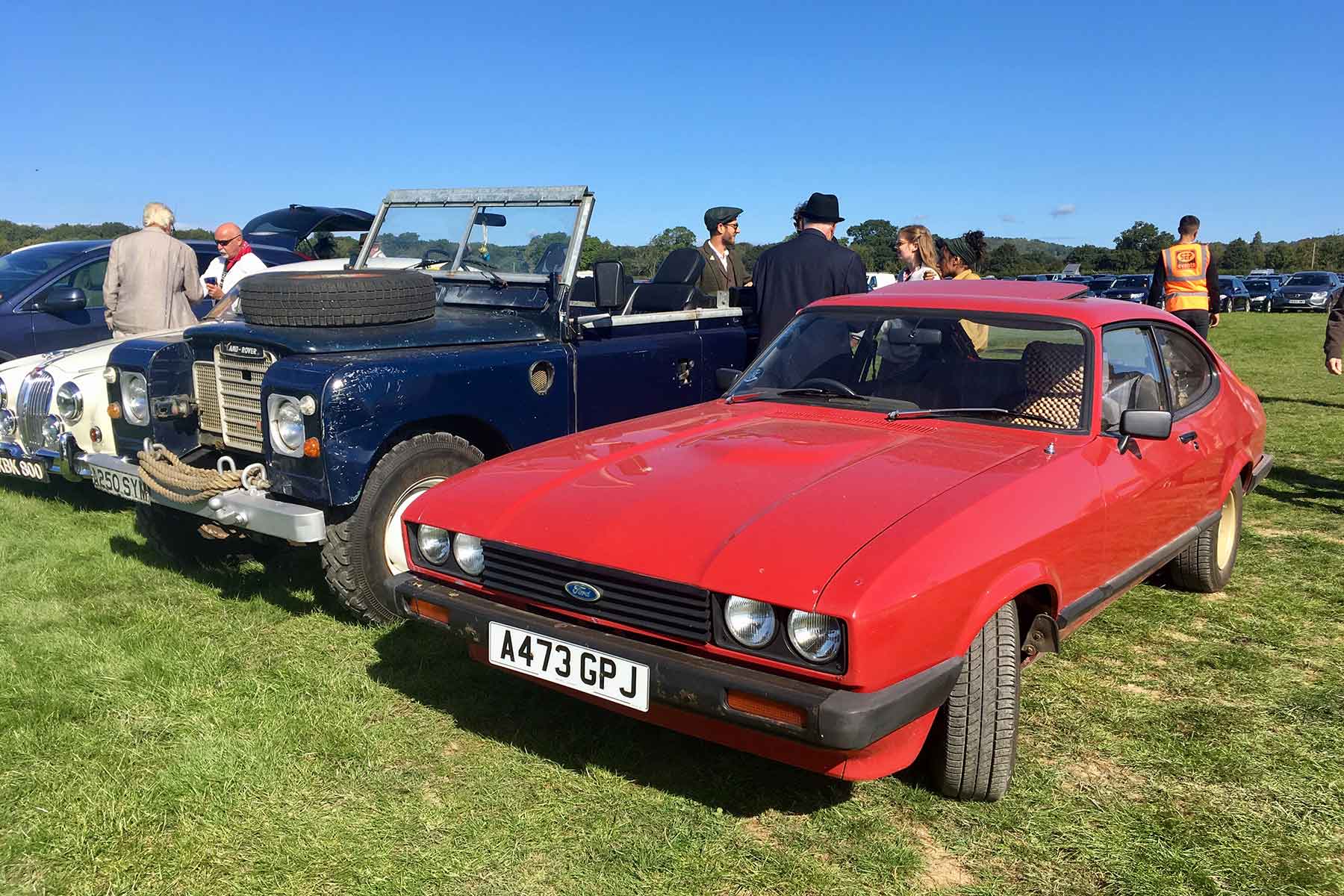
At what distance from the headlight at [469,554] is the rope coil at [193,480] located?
1.51 meters

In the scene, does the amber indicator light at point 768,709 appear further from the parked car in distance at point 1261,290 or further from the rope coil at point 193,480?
the parked car in distance at point 1261,290

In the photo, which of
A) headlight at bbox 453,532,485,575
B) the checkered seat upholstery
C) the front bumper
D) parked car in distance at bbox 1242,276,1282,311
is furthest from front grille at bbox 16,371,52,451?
parked car in distance at bbox 1242,276,1282,311

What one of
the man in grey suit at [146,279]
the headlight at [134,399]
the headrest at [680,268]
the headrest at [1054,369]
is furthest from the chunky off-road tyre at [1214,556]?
the man in grey suit at [146,279]

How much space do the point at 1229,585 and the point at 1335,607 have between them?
0.47 meters

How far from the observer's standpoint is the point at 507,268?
567 centimetres

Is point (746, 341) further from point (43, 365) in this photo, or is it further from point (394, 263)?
point (43, 365)

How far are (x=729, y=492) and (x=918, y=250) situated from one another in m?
5.05

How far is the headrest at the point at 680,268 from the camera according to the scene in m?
6.21

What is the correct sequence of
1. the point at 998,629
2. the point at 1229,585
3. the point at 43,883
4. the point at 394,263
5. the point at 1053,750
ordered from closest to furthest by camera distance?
the point at 43,883
the point at 998,629
the point at 1053,750
the point at 1229,585
the point at 394,263

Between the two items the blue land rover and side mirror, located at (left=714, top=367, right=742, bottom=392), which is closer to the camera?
the blue land rover

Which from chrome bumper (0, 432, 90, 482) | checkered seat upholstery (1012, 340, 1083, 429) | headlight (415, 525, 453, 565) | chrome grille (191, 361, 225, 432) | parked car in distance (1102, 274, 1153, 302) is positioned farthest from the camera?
parked car in distance (1102, 274, 1153, 302)

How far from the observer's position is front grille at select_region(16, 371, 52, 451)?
20.1 feet

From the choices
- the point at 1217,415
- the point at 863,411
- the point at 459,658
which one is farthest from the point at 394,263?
the point at 1217,415

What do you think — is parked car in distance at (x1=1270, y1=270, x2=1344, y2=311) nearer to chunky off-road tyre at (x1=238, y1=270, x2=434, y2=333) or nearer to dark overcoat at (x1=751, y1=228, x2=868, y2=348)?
dark overcoat at (x1=751, y1=228, x2=868, y2=348)
